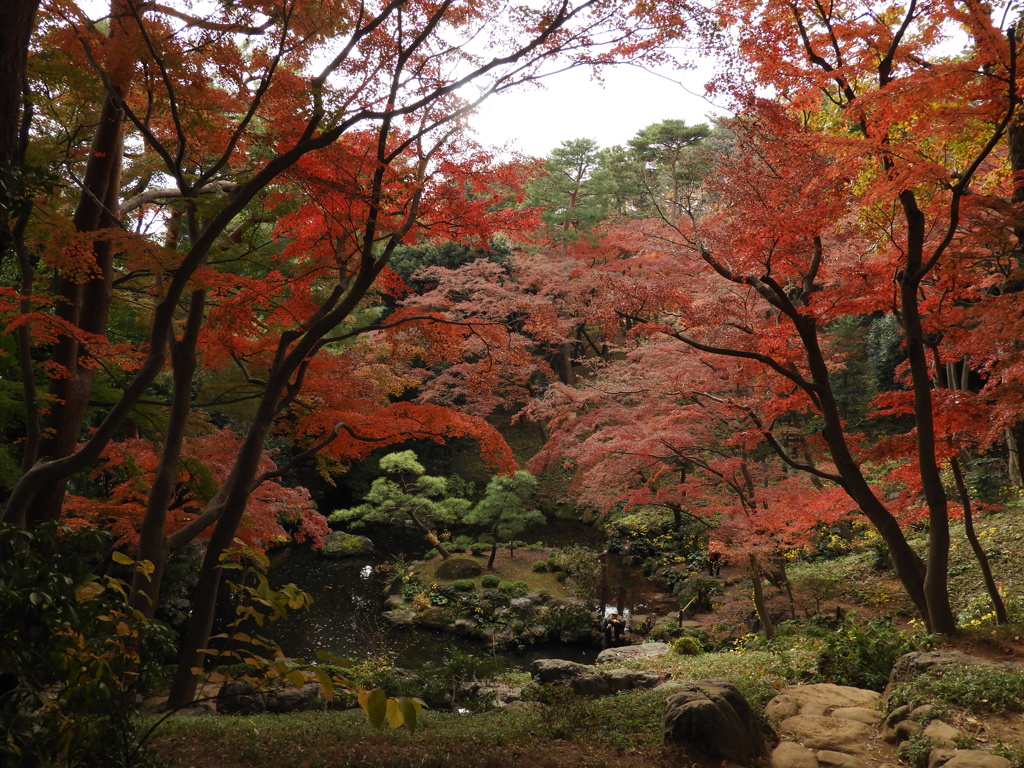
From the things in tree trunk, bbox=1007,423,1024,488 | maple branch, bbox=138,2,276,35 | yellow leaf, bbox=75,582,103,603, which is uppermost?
maple branch, bbox=138,2,276,35

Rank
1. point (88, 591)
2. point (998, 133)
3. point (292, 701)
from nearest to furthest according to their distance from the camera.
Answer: point (88, 591), point (998, 133), point (292, 701)

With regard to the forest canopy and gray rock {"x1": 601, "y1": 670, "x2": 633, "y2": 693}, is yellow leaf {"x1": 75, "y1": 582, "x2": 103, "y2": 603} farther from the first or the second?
gray rock {"x1": 601, "y1": 670, "x2": 633, "y2": 693}

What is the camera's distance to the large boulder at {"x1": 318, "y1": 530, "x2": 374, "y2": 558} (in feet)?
50.9

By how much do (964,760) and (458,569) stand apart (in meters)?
11.1

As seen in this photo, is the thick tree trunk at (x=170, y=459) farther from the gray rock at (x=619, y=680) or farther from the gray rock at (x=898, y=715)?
the gray rock at (x=898, y=715)

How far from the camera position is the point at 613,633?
36.2 ft

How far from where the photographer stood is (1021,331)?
15.8 feet

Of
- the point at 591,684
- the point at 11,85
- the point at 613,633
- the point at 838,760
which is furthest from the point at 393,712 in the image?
the point at 613,633

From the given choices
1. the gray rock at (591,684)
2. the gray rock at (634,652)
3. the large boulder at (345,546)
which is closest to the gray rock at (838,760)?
the gray rock at (591,684)

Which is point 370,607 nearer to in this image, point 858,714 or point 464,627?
point 464,627

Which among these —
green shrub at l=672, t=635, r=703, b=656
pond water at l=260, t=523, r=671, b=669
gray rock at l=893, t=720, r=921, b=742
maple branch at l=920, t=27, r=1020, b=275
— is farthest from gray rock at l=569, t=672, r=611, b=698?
maple branch at l=920, t=27, r=1020, b=275

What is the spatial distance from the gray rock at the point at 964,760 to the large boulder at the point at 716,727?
38.1 inches

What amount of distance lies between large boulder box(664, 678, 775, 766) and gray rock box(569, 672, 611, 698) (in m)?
2.53

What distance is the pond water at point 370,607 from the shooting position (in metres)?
10.5
